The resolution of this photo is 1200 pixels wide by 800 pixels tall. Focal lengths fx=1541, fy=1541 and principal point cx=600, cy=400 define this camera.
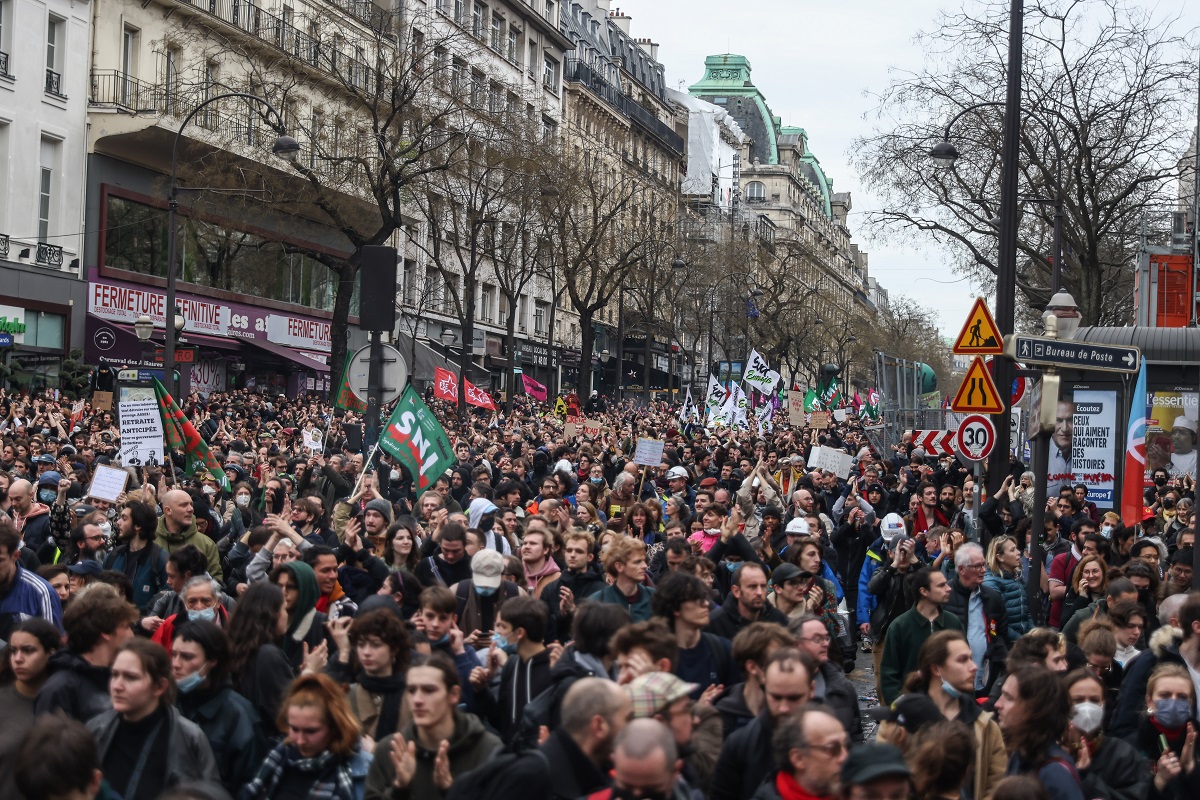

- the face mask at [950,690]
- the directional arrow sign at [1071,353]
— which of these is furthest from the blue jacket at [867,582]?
the face mask at [950,690]

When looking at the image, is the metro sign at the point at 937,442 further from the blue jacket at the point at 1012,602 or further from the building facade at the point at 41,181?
the building facade at the point at 41,181

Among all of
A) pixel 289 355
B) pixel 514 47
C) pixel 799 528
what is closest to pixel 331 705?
pixel 799 528

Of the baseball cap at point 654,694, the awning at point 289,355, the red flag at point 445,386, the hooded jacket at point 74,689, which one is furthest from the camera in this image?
the awning at point 289,355

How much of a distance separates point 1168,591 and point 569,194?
1454 inches

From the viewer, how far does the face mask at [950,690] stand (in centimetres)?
611

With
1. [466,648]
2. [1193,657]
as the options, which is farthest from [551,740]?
[1193,657]

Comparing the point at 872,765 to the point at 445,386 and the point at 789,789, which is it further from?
the point at 445,386

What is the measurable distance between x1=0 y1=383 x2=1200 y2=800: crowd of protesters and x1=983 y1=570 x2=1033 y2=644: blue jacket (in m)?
0.02

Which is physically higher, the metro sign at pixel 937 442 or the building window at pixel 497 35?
the building window at pixel 497 35

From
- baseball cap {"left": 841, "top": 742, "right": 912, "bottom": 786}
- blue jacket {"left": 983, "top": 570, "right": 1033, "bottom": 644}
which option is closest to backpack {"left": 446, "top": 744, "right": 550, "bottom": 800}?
baseball cap {"left": 841, "top": 742, "right": 912, "bottom": 786}

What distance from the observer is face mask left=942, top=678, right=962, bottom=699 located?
241 inches

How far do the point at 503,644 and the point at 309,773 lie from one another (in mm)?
2191

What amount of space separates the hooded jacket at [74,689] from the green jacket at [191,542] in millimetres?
3669

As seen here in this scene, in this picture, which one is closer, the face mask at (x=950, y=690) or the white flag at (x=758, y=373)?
the face mask at (x=950, y=690)
